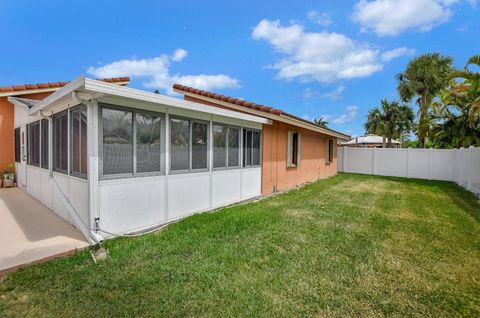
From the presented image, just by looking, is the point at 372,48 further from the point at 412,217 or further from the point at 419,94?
the point at 412,217

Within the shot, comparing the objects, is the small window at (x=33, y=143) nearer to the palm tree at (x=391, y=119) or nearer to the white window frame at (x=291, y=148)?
the white window frame at (x=291, y=148)

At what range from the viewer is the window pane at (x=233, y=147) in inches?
312

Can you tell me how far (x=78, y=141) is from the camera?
5.16m

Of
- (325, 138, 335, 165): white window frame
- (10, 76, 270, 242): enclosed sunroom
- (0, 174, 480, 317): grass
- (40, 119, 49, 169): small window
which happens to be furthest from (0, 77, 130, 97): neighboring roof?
(325, 138, 335, 165): white window frame

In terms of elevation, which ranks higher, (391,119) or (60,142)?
(391,119)

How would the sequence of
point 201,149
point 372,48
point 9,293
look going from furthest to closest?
1. point 372,48
2. point 201,149
3. point 9,293

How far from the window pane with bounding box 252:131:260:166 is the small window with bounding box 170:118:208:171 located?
102 inches

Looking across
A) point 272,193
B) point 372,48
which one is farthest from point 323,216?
point 372,48

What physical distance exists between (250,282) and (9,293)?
10.1ft

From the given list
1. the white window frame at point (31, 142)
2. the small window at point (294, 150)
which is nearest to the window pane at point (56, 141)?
the white window frame at point (31, 142)

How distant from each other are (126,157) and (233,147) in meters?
3.72

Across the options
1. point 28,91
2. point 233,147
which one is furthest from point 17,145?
point 233,147

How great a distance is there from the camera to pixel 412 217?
716cm

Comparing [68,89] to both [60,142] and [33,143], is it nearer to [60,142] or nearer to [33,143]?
[60,142]
